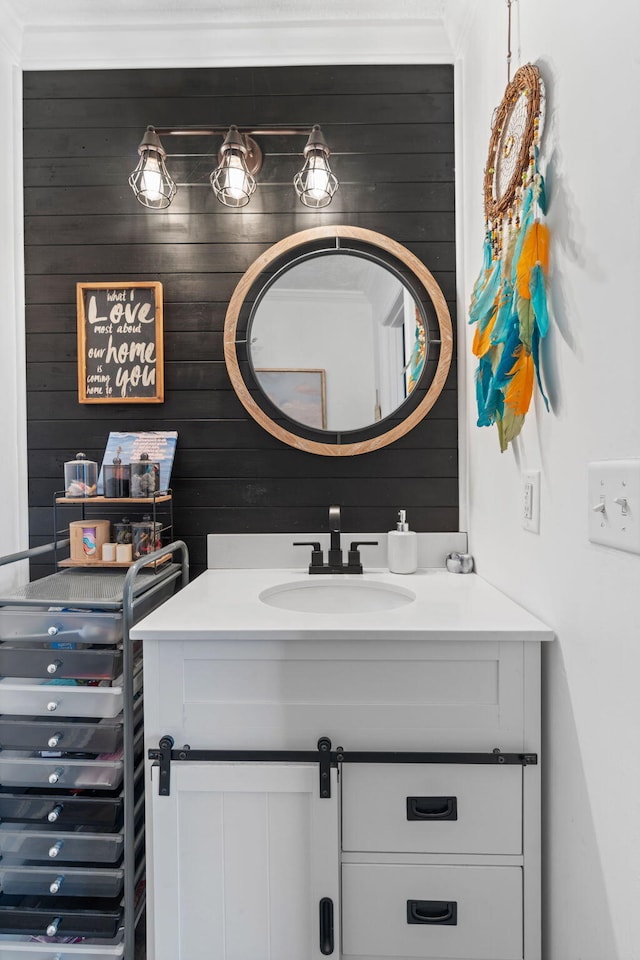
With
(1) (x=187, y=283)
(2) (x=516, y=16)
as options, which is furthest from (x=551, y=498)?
(1) (x=187, y=283)

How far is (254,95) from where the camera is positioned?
1638 millimetres

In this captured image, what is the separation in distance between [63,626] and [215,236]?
121 cm

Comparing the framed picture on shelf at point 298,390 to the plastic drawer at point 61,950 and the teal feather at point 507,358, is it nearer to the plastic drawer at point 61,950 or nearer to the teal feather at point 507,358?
the teal feather at point 507,358

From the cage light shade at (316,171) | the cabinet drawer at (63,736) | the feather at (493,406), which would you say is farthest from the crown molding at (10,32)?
the cabinet drawer at (63,736)

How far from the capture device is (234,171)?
150 centimetres

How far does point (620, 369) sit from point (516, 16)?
35.7 inches

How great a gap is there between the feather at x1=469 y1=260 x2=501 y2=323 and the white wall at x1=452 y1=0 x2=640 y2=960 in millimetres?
192

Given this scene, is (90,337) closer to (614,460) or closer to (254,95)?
(254,95)

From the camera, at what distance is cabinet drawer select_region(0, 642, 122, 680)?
120 cm

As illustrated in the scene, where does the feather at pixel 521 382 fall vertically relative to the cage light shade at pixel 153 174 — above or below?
below

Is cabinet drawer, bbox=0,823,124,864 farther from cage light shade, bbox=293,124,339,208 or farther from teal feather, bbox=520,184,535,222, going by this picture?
cage light shade, bbox=293,124,339,208

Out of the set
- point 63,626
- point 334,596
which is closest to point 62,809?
point 63,626

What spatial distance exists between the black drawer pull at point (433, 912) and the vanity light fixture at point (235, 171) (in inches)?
68.4

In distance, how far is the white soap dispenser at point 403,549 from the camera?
60.4 inches
